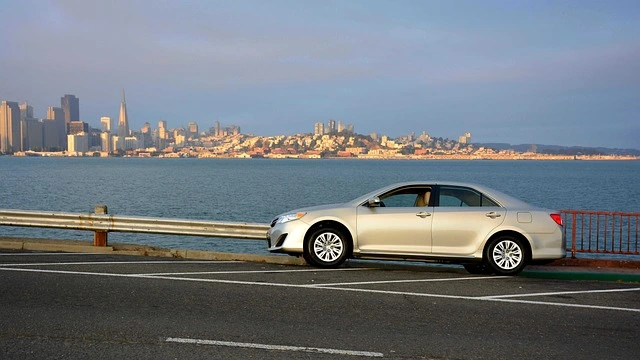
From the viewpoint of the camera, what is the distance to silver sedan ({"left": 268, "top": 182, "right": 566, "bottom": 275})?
37.3 feet

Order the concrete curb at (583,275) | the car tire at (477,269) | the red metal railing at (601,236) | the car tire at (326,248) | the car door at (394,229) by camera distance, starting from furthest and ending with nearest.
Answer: the red metal railing at (601,236), the car tire at (477,269), the car tire at (326,248), the car door at (394,229), the concrete curb at (583,275)

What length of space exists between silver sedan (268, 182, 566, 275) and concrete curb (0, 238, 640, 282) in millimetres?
549

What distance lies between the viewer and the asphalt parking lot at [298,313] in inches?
252

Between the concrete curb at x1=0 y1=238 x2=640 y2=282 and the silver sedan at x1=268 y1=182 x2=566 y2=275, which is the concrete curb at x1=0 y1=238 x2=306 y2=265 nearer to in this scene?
the concrete curb at x1=0 y1=238 x2=640 y2=282

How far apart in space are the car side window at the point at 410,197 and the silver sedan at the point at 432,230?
0.02 m

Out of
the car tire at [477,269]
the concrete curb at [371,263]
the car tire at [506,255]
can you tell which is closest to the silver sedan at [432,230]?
the car tire at [506,255]

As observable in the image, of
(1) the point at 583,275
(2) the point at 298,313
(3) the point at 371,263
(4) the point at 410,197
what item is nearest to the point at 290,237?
(3) the point at 371,263

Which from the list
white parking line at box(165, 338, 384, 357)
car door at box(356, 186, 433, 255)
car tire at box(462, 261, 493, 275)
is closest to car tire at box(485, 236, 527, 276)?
car tire at box(462, 261, 493, 275)

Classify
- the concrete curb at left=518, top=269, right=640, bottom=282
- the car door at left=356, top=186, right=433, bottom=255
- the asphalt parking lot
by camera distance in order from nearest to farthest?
the asphalt parking lot, the concrete curb at left=518, top=269, right=640, bottom=282, the car door at left=356, top=186, right=433, bottom=255

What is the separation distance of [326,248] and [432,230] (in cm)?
177

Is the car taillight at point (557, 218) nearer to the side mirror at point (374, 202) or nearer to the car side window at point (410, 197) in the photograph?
the car side window at point (410, 197)

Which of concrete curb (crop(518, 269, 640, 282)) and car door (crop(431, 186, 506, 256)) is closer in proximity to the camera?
concrete curb (crop(518, 269, 640, 282))

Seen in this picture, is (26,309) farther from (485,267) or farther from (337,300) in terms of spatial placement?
(485,267)

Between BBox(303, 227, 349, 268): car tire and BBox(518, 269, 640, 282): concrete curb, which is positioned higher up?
BBox(303, 227, 349, 268): car tire
